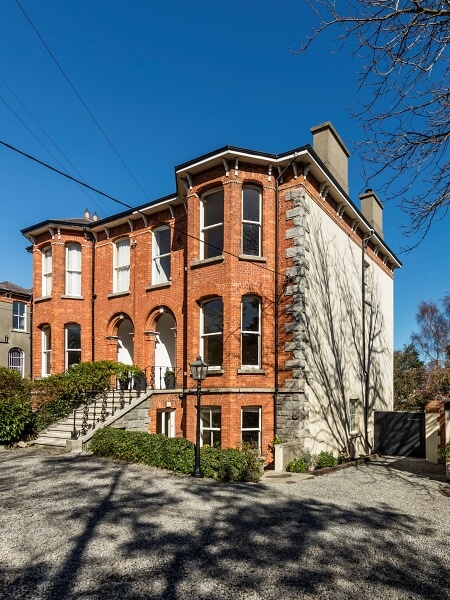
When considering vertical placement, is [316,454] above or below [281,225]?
below

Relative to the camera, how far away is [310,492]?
935 cm

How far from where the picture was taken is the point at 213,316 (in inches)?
564

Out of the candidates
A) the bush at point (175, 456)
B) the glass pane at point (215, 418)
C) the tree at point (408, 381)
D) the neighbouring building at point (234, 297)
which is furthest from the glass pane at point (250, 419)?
the tree at point (408, 381)

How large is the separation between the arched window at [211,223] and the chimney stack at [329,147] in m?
5.24

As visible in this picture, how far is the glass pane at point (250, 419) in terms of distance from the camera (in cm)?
1332

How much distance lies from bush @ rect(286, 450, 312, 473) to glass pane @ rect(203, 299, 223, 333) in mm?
4523

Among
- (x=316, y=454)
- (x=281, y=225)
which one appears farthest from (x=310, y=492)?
(x=281, y=225)

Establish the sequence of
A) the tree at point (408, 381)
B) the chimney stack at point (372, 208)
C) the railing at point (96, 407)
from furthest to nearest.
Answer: the tree at point (408, 381) → the chimney stack at point (372, 208) → the railing at point (96, 407)

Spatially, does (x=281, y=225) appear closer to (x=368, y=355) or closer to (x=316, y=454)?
(x=316, y=454)

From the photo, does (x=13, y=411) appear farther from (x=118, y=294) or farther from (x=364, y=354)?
(x=364, y=354)

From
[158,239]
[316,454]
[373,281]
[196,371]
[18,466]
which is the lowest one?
[316,454]

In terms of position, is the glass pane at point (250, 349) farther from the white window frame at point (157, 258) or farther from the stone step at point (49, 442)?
the stone step at point (49, 442)

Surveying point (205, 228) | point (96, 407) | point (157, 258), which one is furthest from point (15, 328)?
point (205, 228)

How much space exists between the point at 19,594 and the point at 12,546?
1.34m
